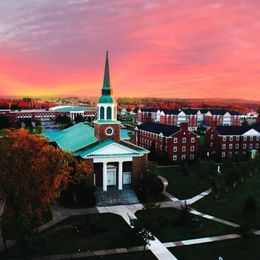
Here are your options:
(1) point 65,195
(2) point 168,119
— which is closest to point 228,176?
(1) point 65,195

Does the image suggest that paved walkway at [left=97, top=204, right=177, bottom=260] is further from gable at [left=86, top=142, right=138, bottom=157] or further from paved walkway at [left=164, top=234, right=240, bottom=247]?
gable at [left=86, top=142, right=138, bottom=157]

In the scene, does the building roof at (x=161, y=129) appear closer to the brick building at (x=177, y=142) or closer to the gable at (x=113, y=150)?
the brick building at (x=177, y=142)

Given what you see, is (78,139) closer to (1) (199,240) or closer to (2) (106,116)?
(2) (106,116)

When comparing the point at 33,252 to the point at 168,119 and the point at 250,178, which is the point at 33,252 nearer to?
the point at 250,178

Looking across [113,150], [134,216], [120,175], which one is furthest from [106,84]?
[134,216]

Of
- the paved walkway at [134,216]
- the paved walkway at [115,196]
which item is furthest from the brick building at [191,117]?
the paved walkway at [134,216]

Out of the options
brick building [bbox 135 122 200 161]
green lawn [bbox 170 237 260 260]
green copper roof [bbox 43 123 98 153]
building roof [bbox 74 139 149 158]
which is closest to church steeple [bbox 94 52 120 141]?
green copper roof [bbox 43 123 98 153]

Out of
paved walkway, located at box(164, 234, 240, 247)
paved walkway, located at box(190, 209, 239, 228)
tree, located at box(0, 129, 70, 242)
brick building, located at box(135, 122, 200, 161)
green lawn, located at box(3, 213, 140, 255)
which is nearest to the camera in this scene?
green lawn, located at box(3, 213, 140, 255)

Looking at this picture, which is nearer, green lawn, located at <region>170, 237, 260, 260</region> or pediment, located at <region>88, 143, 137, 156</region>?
green lawn, located at <region>170, 237, 260, 260</region>
